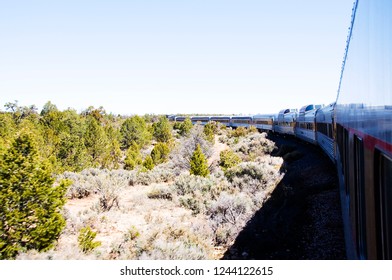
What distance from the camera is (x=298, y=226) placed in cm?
1036

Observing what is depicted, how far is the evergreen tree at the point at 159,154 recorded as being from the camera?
31.0 metres

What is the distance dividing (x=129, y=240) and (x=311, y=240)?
5.96 metres

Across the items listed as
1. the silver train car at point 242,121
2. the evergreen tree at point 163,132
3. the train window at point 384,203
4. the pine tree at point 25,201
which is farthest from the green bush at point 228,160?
the silver train car at point 242,121

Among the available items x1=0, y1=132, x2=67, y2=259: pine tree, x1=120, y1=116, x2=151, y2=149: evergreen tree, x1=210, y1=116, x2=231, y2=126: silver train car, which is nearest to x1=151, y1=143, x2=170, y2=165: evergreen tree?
x1=120, y1=116, x2=151, y2=149: evergreen tree

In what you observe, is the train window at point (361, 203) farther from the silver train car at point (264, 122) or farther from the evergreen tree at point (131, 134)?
the evergreen tree at point (131, 134)

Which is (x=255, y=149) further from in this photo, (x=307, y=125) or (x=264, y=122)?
(x=264, y=122)

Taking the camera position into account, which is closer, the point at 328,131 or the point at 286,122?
the point at 328,131

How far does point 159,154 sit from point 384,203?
2949 centimetres

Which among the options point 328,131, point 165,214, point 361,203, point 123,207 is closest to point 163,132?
point 123,207

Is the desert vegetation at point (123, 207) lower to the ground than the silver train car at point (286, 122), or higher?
lower

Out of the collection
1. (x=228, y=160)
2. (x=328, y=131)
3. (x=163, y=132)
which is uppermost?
(x=328, y=131)

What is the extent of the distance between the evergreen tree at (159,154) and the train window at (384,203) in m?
28.9

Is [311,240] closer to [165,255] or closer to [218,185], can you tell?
[165,255]

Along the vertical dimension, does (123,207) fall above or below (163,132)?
below
